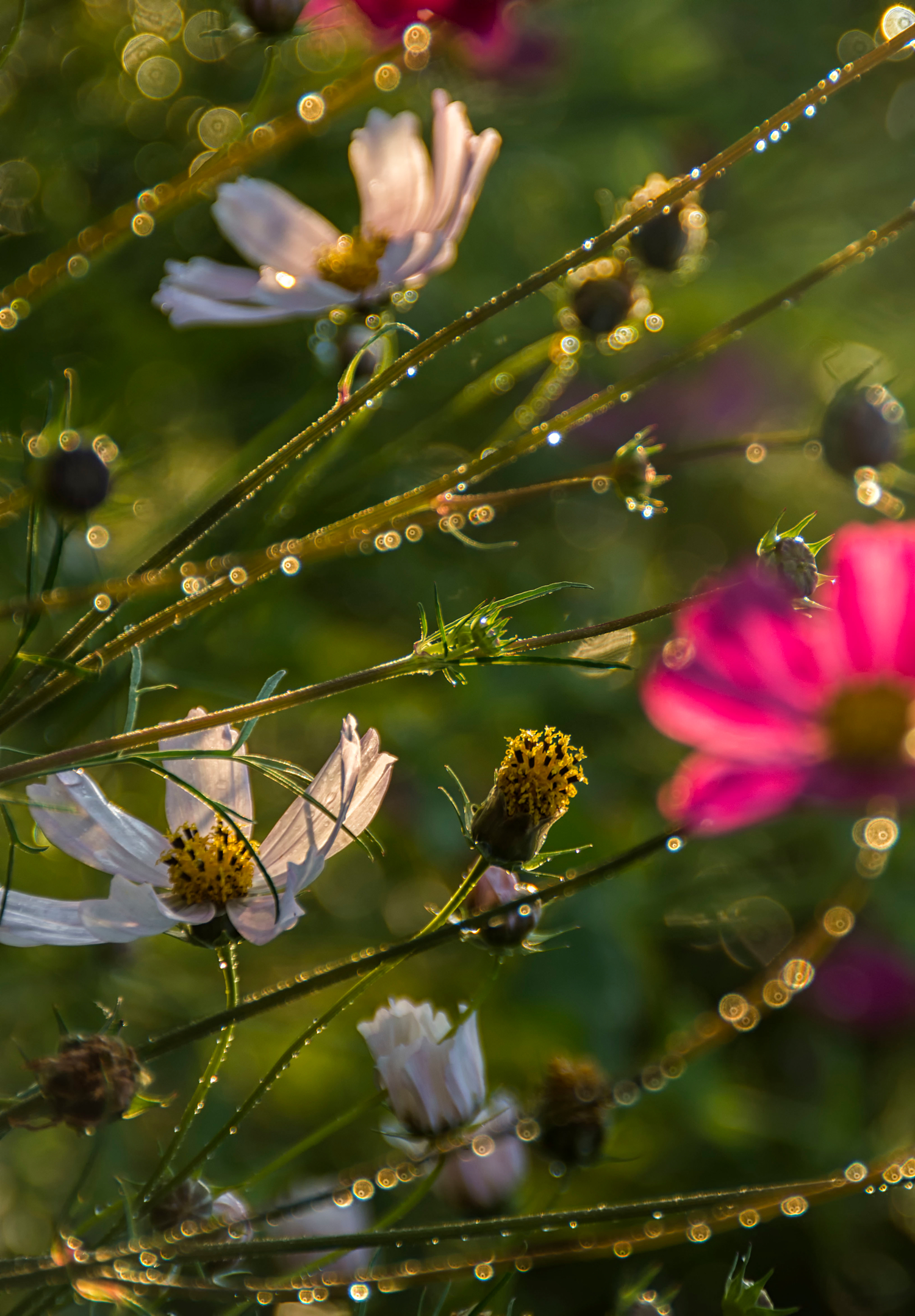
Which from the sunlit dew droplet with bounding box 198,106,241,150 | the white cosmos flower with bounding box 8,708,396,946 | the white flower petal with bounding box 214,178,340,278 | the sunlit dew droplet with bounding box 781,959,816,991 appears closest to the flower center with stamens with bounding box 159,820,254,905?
the white cosmos flower with bounding box 8,708,396,946

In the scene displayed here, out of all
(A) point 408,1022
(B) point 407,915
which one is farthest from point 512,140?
(A) point 408,1022

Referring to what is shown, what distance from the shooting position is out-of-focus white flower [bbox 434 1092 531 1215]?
1.61ft

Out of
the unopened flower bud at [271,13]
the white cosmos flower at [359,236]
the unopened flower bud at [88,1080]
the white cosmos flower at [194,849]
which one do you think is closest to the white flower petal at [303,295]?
the white cosmos flower at [359,236]

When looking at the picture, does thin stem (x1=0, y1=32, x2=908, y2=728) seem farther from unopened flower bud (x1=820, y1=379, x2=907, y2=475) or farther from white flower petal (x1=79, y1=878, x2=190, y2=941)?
unopened flower bud (x1=820, y1=379, x2=907, y2=475)

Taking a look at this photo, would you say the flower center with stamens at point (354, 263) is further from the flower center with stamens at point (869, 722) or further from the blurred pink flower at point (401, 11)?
the flower center with stamens at point (869, 722)

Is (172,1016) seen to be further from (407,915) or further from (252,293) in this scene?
(252,293)

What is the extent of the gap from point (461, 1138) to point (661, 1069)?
0.31 feet

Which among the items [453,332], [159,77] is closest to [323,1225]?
[453,332]

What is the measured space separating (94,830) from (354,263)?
338 millimetres

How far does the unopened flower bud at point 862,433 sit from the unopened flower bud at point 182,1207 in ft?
1.25

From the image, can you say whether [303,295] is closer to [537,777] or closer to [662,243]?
[662,243]

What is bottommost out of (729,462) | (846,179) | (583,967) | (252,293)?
(583,967)

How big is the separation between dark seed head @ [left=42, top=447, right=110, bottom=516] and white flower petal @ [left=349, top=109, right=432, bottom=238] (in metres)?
0.24

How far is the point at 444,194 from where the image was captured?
0.54m
